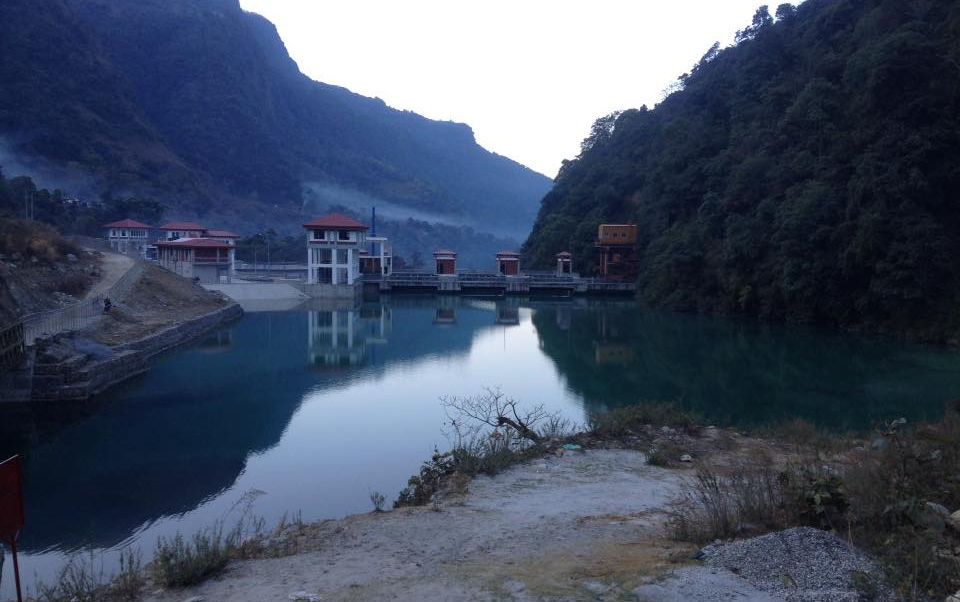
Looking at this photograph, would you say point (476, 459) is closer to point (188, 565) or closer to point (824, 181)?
point (188, 565)

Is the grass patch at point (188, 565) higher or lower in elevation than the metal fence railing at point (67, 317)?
lower

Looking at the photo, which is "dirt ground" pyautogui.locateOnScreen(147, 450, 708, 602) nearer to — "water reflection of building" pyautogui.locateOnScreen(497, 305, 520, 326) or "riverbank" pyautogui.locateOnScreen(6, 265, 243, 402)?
"riverbank" pyautogui.locateOnScreen(6, 265, 243, 402)

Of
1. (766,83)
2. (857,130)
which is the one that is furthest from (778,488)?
(766,83)

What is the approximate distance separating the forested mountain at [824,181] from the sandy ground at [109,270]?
2291 centimetres

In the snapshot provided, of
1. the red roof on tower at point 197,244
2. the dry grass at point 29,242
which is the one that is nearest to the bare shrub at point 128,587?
the dry grass at point 29,242

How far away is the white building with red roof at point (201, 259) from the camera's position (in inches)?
1420

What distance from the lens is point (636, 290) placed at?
1559 inches

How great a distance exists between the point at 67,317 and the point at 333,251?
21781mm

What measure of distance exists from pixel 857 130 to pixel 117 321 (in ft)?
79.8

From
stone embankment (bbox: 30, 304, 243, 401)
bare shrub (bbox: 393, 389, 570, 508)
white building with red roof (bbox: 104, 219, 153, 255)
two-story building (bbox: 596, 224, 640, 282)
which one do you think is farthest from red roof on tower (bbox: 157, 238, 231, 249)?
bare shrub (bbox: 393, 389, 570, 508)

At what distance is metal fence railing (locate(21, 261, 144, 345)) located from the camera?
576 inches

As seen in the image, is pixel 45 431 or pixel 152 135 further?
pixel 152 135

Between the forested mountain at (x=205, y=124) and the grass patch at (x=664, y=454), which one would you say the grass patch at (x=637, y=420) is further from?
the forested mountain at (x=205, y=124)

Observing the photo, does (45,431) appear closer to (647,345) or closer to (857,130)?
(647,345)
